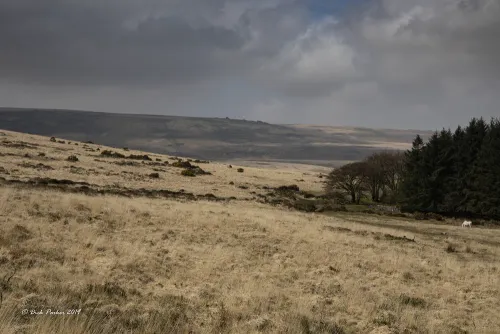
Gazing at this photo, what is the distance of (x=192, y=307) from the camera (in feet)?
33.8

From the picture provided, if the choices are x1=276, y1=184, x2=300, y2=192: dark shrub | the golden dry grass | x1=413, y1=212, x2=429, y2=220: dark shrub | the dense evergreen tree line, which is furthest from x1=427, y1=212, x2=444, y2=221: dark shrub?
x1=276, y1=184, x2=300, y2=192: dark shrub

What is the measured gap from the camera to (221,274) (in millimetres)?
14945

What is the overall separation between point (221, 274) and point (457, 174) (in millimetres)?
44752

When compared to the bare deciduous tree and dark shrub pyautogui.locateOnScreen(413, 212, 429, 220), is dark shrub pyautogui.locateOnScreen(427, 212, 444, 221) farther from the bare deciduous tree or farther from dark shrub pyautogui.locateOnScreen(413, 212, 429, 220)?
the bare deciduous tree

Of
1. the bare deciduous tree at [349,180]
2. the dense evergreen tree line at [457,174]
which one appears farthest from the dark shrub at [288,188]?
the dense evergreen tree line at [457,174]

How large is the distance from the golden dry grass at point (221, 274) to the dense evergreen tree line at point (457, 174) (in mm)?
21946

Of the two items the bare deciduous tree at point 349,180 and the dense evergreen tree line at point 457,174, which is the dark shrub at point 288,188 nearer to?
the bare deciduous tree at point 349,180

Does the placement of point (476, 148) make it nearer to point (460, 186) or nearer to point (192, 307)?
point (460, 186)

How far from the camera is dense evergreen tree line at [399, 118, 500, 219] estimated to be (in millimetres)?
48125

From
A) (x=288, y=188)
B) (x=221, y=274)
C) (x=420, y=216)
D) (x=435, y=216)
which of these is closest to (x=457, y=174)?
(x=435, y=216)

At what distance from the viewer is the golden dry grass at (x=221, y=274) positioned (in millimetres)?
9023

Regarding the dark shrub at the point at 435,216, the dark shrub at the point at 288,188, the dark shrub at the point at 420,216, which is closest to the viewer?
the dark shrub at the point at 420,216

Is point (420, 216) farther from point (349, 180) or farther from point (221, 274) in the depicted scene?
point (221, 274)

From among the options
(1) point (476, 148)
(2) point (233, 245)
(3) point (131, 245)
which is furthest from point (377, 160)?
(3) point (131, 245)
